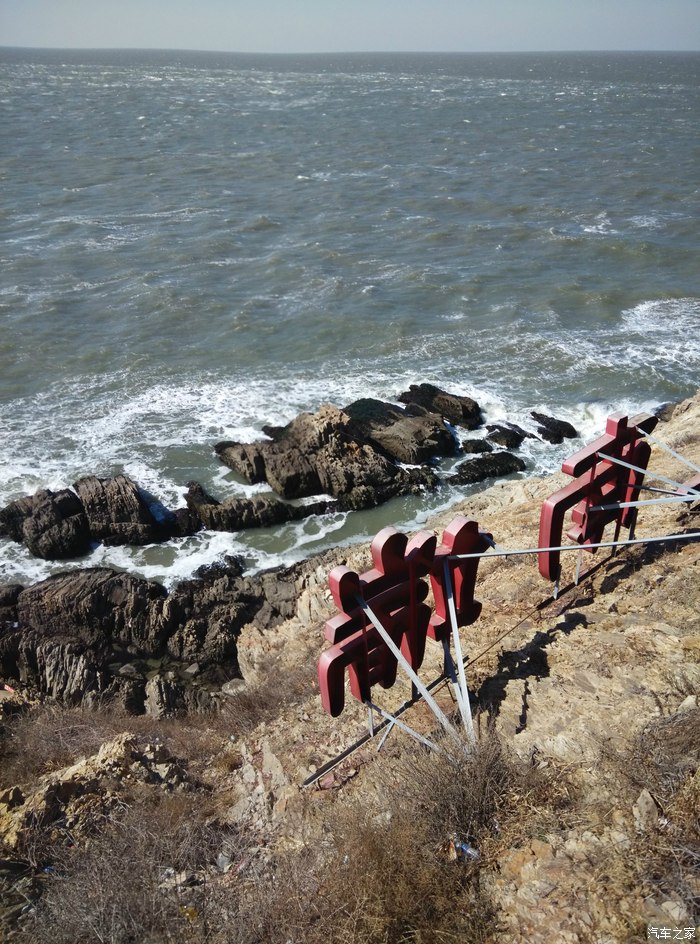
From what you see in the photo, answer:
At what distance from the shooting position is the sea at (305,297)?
19984mm

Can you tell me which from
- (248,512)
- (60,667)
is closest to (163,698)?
(60,667)

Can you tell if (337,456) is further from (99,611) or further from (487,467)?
(99,611)

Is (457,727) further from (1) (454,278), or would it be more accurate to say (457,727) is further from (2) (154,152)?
(2) (154,152)

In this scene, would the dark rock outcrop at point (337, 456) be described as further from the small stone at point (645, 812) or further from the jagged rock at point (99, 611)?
the small stone at point (645, 812)

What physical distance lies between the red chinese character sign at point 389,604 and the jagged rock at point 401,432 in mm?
11846

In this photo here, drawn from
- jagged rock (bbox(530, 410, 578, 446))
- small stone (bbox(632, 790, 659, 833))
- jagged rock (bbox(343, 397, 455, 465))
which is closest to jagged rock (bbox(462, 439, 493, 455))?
jagged rock (bbox(343, 397, 455, 465))

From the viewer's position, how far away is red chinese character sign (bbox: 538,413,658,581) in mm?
7695

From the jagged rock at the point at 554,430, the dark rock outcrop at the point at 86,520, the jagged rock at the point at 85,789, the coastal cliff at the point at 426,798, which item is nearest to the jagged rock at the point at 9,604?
the dark rock outcrop at the point at 86,520

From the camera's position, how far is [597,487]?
806 cm

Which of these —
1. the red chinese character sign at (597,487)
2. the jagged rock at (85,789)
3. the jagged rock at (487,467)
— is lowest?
the jagged rock at (487,467)

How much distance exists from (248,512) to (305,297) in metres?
14.4

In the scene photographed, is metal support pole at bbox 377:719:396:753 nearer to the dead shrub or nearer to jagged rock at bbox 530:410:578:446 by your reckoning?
the dead shrub

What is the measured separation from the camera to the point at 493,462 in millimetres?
18938

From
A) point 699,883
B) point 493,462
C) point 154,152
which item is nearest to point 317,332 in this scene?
point 493,462
